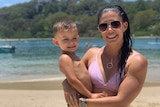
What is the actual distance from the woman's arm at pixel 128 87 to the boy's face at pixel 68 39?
0.40 metres

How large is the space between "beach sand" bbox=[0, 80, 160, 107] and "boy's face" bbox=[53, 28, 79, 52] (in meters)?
7.28

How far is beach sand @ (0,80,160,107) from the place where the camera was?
35.1 feet

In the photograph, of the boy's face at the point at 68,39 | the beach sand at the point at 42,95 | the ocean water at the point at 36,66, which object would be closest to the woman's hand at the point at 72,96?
the boy's face at the point at 68,39

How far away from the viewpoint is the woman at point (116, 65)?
2.51 meters

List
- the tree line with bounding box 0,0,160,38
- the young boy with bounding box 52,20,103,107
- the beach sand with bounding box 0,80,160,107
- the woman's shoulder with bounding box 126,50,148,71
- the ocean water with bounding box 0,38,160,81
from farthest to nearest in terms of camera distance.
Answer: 1. the tree line with bounding box 0,0,160,38
2. the ocean water with bounding box 0,38,160,81
3. the beach sand with bounding box 0,80,160,107
4. the young boy with bounding box 52,20,103,107
5. the woman's shoulder with bounding box 126,50,148,71

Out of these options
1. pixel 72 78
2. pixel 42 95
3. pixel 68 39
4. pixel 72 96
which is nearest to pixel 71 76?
pixel 72 78

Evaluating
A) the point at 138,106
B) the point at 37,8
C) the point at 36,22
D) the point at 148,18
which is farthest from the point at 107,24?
the point at 37,8

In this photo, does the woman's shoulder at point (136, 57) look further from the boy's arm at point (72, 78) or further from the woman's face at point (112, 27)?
the boy's arm at point (72, 78)

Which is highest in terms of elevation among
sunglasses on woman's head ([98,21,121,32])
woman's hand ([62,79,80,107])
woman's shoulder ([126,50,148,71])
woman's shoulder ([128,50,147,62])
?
sunglasses on woman's head ([98,21,121,32])

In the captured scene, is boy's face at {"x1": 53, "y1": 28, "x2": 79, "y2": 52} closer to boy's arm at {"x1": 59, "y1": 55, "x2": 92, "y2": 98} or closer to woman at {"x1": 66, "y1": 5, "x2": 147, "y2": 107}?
boy's arm at {"x1": 59, "y1": 55, "x2": 92, "y2": 98}

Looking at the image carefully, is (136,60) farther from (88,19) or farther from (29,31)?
(29,31)

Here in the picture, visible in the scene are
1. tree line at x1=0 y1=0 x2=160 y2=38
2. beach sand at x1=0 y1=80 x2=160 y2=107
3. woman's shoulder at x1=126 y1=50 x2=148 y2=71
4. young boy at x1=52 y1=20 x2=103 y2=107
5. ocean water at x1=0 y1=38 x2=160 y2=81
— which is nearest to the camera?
woman's shoulder at x1=126 y1=50 x2=148 y2=71

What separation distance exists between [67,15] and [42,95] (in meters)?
124

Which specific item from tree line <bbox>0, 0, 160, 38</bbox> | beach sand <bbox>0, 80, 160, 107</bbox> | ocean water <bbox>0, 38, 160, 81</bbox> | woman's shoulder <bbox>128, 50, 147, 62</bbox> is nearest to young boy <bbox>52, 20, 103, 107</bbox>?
woman's shoulder <bbox>128, 50, 147, 62</bbox>
